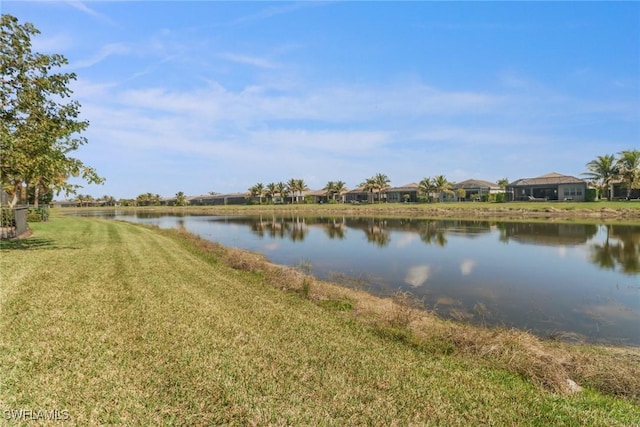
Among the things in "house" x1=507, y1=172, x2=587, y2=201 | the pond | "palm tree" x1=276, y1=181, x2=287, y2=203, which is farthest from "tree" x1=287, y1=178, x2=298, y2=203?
the pond

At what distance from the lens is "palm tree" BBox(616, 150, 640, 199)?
66.5 m

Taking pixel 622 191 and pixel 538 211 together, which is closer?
pixel 538 211

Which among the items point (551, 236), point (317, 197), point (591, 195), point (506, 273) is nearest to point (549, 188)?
point (591, 195)

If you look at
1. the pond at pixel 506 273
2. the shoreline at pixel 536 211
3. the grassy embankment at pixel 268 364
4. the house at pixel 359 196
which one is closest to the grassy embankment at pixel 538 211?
the shoreline at pixel 536 211

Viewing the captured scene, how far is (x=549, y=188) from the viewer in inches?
3029

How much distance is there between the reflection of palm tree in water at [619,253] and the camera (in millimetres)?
20578

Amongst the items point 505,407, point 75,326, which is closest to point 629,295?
point 505,407

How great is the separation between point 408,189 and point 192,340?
10150cm

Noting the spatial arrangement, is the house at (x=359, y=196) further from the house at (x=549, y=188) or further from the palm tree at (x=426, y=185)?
the house at (x=549, y=188)

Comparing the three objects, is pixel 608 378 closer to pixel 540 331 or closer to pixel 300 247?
pixel 540 331

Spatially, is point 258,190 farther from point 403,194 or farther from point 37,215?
point 37,215

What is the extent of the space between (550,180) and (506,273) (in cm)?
7202

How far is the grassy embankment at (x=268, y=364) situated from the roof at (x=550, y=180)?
78.3 meters

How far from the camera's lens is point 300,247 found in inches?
1171
